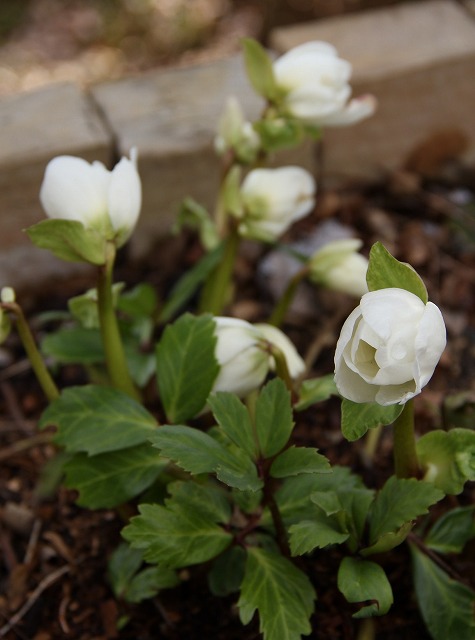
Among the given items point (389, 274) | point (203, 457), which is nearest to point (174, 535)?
point (203, 457)

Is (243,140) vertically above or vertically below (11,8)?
above

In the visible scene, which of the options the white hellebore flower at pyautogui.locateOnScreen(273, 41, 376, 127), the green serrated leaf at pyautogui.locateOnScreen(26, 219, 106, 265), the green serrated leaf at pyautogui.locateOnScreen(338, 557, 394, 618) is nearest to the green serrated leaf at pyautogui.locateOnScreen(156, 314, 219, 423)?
the green serrated leaf at pyautogui.locateOnScreen(26, 219, 106, 265)

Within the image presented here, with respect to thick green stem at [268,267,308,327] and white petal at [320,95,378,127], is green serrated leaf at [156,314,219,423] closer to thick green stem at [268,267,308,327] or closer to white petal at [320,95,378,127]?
thick green stem at [268,267,308,327]

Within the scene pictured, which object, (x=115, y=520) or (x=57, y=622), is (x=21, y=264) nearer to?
(x=115, y=520)

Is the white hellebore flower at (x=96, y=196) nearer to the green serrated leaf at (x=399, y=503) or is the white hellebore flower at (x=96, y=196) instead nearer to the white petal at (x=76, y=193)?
the white petal at (x=76, y=193)

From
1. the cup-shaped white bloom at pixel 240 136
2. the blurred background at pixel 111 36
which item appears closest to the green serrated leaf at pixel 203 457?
the cup-shaped white bloom at pixel 240 136

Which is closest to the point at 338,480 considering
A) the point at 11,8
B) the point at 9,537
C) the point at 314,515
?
the point at 314,515

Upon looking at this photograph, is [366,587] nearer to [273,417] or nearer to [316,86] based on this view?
[273,417]
